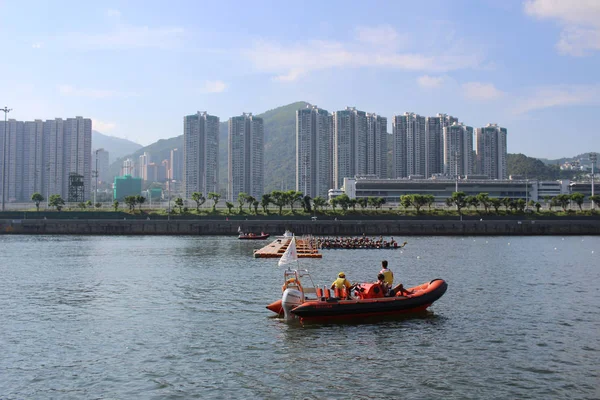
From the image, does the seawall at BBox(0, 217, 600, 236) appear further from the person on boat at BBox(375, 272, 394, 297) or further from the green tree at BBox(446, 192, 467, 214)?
the person on boat at BBox(375, 272, 394, 297)

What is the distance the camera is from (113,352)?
851 inches

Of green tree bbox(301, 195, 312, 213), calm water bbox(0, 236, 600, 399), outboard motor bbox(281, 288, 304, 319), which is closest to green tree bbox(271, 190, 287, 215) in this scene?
green tree bbox(301, 195, 312, 213)

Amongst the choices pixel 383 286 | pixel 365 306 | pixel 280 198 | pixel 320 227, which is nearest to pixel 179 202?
pixel 280 198

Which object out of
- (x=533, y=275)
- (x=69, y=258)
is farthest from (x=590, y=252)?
(x=69, y=258)

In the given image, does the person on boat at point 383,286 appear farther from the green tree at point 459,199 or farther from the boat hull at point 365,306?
the green tree at point 459,199

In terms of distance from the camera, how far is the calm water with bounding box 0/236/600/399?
58.3ft

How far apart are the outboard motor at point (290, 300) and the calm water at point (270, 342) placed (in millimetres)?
1028

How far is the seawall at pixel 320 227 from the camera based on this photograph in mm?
107125

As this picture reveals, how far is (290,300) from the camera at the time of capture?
27.0 metres

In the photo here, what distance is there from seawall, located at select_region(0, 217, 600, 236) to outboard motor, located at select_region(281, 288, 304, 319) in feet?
261

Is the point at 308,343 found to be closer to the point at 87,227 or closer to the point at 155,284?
the point at 155,284

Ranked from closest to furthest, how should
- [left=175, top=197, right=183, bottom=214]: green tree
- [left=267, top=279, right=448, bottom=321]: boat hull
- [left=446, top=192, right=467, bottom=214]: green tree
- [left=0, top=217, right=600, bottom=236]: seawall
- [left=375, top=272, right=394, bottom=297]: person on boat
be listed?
[left=267, top=279, right=448, bottom=321]: boat hull < [left=375, top=272, right=394, bottom=297]: person on boat < [left=0, top=217, right=600, bottom=236]: seawall < [left=175, top=197, right=183, bottom=214]: green tree < [left=446, top=192, right=467, bottom=214]: green tree

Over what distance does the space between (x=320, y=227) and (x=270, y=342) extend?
8506 centimetres

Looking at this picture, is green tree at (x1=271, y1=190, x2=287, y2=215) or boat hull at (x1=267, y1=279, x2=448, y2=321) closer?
boat hull at (x1=267, y1=279, x2=448, y2=321)
